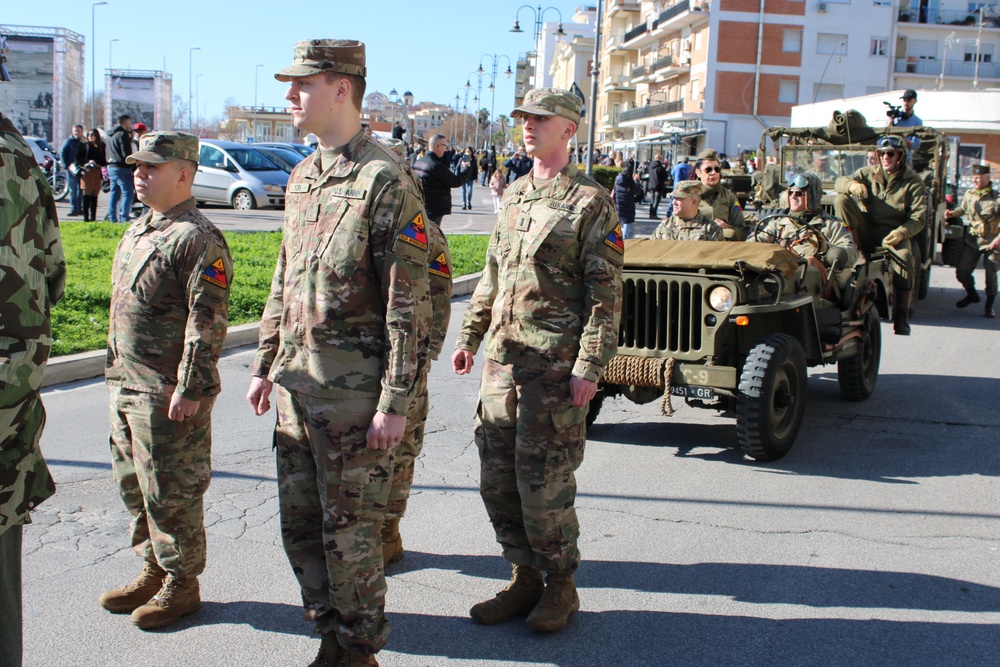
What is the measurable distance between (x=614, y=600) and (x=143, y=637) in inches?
72.6

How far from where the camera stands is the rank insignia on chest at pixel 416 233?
317 cm

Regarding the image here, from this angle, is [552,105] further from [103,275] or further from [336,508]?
[103,275]

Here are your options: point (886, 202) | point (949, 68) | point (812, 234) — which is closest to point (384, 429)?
point (812, 234)

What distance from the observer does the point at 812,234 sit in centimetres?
816

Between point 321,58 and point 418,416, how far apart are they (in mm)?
1549

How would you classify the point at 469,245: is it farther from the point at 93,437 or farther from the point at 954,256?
the point at 93,437

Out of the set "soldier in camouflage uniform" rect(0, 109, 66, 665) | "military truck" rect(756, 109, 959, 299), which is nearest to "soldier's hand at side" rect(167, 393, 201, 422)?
"soldier in camouflage uniform" rect(0, 109, 66, 665)

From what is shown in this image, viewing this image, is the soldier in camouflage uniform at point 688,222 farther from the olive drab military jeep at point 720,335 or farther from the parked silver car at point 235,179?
the parked silver car at point 235,179

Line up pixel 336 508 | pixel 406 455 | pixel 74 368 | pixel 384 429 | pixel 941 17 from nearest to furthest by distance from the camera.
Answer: pixel 384 429 → pixel 336 508 → pixel 406 455 → pixel 74 368 → pixel 941 17

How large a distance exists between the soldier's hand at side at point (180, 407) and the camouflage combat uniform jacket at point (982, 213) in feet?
43.5

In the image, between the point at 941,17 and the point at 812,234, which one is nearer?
the point at 812,234

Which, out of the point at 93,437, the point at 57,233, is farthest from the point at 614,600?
the point at 93,437

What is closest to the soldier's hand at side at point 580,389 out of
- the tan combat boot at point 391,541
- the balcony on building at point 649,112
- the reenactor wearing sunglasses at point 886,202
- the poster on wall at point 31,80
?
the tan combat boot at point 391,541

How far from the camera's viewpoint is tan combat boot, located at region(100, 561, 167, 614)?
3.97 m
